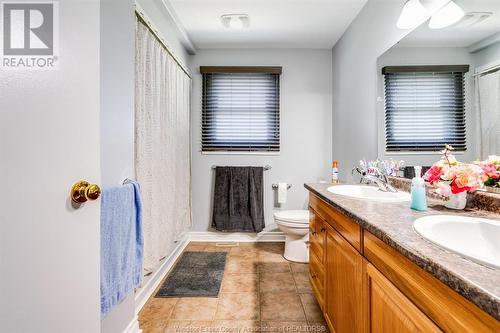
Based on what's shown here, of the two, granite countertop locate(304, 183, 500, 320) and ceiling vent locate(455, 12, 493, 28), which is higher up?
ceiling vent locate(455, 12, 493, 28)

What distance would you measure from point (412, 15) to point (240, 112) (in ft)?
6.05

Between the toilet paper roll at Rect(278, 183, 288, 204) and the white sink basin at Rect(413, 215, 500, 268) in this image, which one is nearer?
the white sink basin at Rect(413, 215, 500, 268)

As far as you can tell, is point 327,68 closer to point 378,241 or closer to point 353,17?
point 353,17

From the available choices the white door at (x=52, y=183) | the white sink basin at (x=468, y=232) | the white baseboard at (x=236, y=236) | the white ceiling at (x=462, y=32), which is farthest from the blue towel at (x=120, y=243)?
the white ceiling at (x=462, y=32)

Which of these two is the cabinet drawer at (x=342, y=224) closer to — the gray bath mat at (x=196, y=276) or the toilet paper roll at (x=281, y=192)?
the gray bath mat at (x=196, y=276)

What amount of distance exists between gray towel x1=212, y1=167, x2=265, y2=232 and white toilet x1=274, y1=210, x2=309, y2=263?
0.49 m

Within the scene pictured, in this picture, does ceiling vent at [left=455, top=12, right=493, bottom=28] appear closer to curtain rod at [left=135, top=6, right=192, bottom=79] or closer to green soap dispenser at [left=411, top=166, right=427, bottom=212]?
green soap dispenser at [left=411, top=166, right=427, bottom=212]

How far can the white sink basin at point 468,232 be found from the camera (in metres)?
0.78

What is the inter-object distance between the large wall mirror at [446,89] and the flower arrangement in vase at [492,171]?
0.06 metres

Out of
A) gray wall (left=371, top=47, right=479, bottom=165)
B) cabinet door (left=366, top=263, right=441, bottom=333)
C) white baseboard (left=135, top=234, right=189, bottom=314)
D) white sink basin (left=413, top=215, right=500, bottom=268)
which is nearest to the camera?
cabinet door (left=366, top=263, right=441, bottom=333)

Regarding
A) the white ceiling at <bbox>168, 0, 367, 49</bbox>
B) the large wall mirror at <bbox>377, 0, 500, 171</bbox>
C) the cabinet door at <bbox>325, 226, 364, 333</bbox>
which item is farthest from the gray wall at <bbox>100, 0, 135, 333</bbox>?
the large wall mirror at <bbox>377, 0, 500, 171</bbox>

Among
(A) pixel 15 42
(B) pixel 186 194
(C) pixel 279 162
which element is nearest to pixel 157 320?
(B) pixel 186 194

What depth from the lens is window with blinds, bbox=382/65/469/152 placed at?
4.15 ft

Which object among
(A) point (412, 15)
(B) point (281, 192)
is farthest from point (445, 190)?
(B) point (281, 192)
